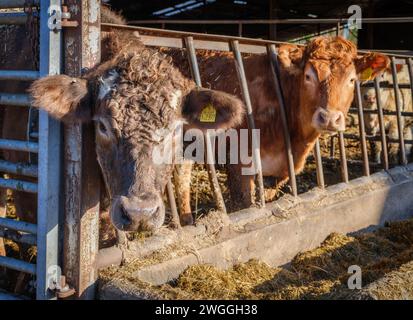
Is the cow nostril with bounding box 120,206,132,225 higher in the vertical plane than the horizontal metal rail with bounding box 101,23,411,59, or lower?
lower

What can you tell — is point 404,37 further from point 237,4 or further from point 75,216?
point 75,216

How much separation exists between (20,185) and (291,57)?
343 cm

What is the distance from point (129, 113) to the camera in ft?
9.04

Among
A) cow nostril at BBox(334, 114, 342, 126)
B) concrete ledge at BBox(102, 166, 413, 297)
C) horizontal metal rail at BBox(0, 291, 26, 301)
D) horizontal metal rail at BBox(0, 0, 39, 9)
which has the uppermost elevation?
horizontal metal rail at BBox(0, 0, 39, 9)

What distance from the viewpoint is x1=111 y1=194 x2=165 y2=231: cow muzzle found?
2463 mm

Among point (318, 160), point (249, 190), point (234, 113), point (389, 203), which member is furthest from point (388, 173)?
point (234, 113)

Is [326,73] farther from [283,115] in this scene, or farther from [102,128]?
[102,128]

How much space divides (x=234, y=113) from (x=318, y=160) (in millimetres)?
1853

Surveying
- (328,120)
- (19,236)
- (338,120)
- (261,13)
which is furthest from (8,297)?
(261,13)

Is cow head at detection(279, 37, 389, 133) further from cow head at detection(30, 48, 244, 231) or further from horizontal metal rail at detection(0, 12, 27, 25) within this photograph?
horizontal metal rail at detection(0, 12, 27, 25)

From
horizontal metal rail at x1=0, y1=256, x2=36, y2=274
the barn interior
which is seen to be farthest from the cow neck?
the barn interior

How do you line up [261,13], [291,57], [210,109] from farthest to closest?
[261,13], [291,57], [210,109]

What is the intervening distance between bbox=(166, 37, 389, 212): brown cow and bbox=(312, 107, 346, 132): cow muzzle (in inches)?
0.7

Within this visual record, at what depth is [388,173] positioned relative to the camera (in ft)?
17.6
